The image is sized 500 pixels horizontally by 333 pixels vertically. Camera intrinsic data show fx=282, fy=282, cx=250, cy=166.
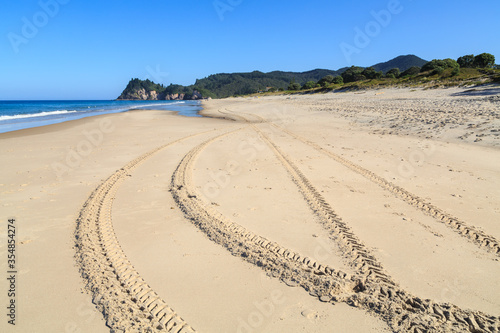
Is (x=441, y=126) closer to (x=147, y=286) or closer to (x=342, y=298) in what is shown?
(x=342, y=298)

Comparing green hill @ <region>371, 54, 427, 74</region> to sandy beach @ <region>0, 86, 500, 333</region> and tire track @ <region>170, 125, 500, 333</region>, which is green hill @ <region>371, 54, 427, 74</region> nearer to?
sandy beach @ <region>0, 86, 500, 333</region>

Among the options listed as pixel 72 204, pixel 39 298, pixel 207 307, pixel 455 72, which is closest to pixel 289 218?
pixel 207 307

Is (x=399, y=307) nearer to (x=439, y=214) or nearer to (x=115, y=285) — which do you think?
(x=439, y=214)

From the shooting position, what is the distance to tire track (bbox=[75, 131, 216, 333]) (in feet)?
8.13

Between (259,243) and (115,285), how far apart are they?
172cm

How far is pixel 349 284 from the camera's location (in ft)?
9.50

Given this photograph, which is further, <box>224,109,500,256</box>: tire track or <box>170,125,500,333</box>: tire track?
<box>224,109,500,256</box>: tire track

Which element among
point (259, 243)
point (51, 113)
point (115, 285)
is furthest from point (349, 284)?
point (51, 113)

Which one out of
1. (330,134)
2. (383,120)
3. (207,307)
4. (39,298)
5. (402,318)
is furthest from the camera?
(383,120)

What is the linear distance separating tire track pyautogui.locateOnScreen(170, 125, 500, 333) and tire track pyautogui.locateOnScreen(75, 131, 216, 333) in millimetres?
1104

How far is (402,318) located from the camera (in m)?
2.44

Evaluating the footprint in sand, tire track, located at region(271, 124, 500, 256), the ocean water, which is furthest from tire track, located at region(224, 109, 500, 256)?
the ocean water

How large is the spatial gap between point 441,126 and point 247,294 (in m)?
11.3

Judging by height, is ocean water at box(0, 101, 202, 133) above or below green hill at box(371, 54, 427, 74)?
below
